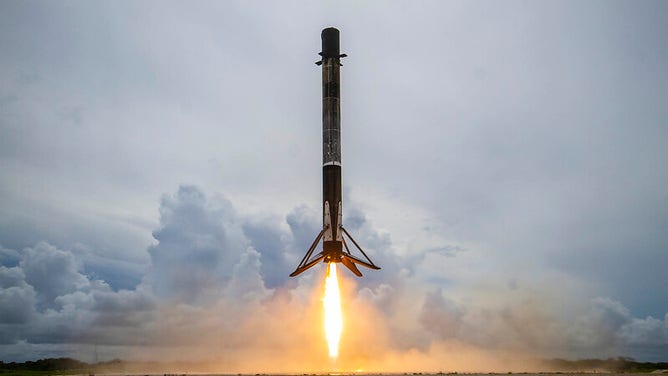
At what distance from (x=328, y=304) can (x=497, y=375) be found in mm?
25207

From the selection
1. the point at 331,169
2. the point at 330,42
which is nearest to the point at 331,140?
the point at 331,169

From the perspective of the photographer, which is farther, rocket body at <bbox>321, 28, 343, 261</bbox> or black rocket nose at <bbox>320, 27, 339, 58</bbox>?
black rocket nose at <bbox>320, 27, 339, 58</bbox>

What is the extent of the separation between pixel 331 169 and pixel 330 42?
16.2 metres

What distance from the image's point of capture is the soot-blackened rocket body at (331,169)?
69500 mm

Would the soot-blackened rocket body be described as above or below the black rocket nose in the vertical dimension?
below

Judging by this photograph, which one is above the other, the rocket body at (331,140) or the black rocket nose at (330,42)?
the black rocket nose at (330,42)

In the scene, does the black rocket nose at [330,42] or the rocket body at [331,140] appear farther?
the black rocket nose at [330,42]

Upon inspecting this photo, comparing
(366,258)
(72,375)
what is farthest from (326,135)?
(72,375)

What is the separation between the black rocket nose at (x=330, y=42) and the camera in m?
75.2

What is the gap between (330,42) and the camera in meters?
75.6

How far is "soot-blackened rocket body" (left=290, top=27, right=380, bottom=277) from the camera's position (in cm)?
6950

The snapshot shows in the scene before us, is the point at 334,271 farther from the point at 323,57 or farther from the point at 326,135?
the point at 323,57

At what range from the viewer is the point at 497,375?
263ft

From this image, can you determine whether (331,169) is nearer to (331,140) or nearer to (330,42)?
(331,140)
